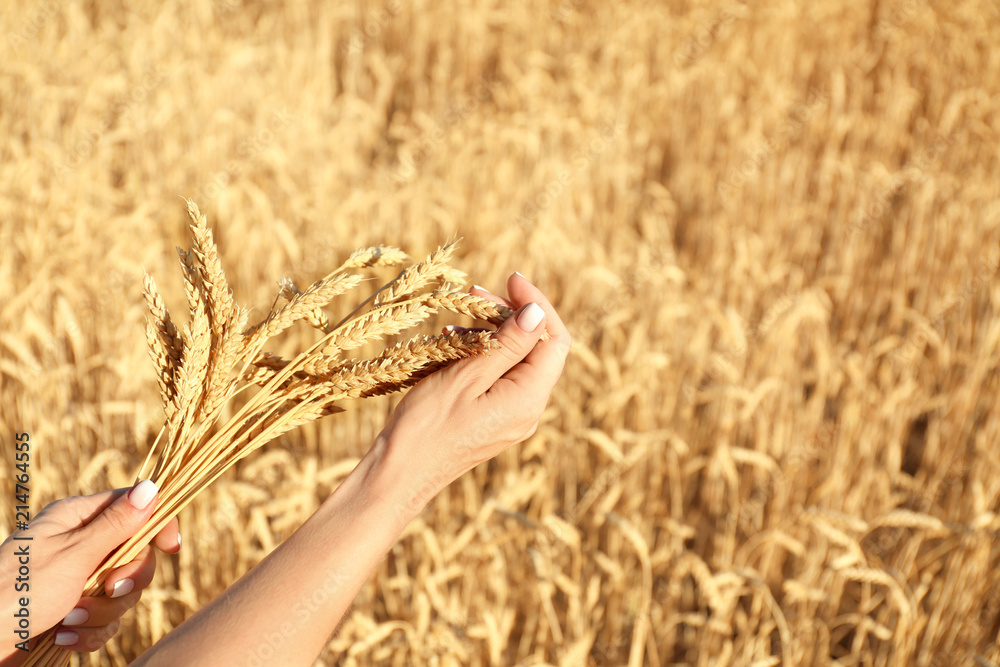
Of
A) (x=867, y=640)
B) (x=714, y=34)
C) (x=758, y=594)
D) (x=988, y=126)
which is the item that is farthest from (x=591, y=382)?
(x=714, y=34)

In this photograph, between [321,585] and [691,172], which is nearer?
[321,585]

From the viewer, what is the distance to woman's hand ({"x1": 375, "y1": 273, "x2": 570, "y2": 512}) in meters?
1.01

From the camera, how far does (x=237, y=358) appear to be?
35.5 inches

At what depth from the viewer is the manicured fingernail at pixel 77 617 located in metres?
1.02

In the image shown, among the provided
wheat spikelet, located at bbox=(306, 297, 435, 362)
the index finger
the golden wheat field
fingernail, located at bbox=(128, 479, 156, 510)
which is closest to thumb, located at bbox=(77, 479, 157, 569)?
fingernail, located at bbox=(128, 479, 156, 510)

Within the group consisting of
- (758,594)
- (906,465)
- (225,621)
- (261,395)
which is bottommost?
(906,465)

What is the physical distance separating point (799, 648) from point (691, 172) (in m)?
2.89

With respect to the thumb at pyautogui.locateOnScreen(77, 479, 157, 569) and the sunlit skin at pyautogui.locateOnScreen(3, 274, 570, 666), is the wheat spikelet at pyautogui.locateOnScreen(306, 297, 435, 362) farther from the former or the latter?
the thumb at pyautogui.locateOnScreen(77, 479, 157, 569)

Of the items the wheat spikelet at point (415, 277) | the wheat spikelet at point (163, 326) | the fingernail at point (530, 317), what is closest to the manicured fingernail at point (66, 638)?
the wheat spikelet at point (163, 326)

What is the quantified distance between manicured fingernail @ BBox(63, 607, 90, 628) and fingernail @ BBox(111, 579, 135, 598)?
0.16 ft

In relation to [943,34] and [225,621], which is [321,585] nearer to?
[225,621]

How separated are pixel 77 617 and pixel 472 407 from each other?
670 mm

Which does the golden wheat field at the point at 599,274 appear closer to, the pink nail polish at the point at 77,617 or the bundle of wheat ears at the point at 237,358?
the pink nail polish at the point at 77,617

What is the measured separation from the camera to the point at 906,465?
114 inches
